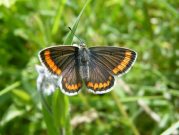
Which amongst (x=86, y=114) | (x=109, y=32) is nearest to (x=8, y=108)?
(x=86, y=114)

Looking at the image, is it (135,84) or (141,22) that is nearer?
(135,84)

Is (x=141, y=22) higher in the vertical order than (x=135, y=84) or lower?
higher

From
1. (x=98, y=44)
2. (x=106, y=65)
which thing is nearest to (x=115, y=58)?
(x=106, y=65)

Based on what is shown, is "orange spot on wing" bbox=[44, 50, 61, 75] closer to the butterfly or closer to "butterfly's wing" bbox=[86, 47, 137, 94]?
the butterfly

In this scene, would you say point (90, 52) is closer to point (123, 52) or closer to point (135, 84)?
point (123, 52)

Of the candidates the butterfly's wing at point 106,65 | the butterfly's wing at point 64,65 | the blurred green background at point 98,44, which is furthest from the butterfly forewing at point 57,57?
the blurred green background at point 98,44

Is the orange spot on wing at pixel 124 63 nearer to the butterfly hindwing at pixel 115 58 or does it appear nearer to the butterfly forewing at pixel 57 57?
the butterfly hindwing at pixel 115 58

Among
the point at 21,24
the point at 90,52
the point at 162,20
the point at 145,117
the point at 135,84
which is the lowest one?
the point at 145,117

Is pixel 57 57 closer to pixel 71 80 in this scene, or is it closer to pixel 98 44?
pixel 71 80
